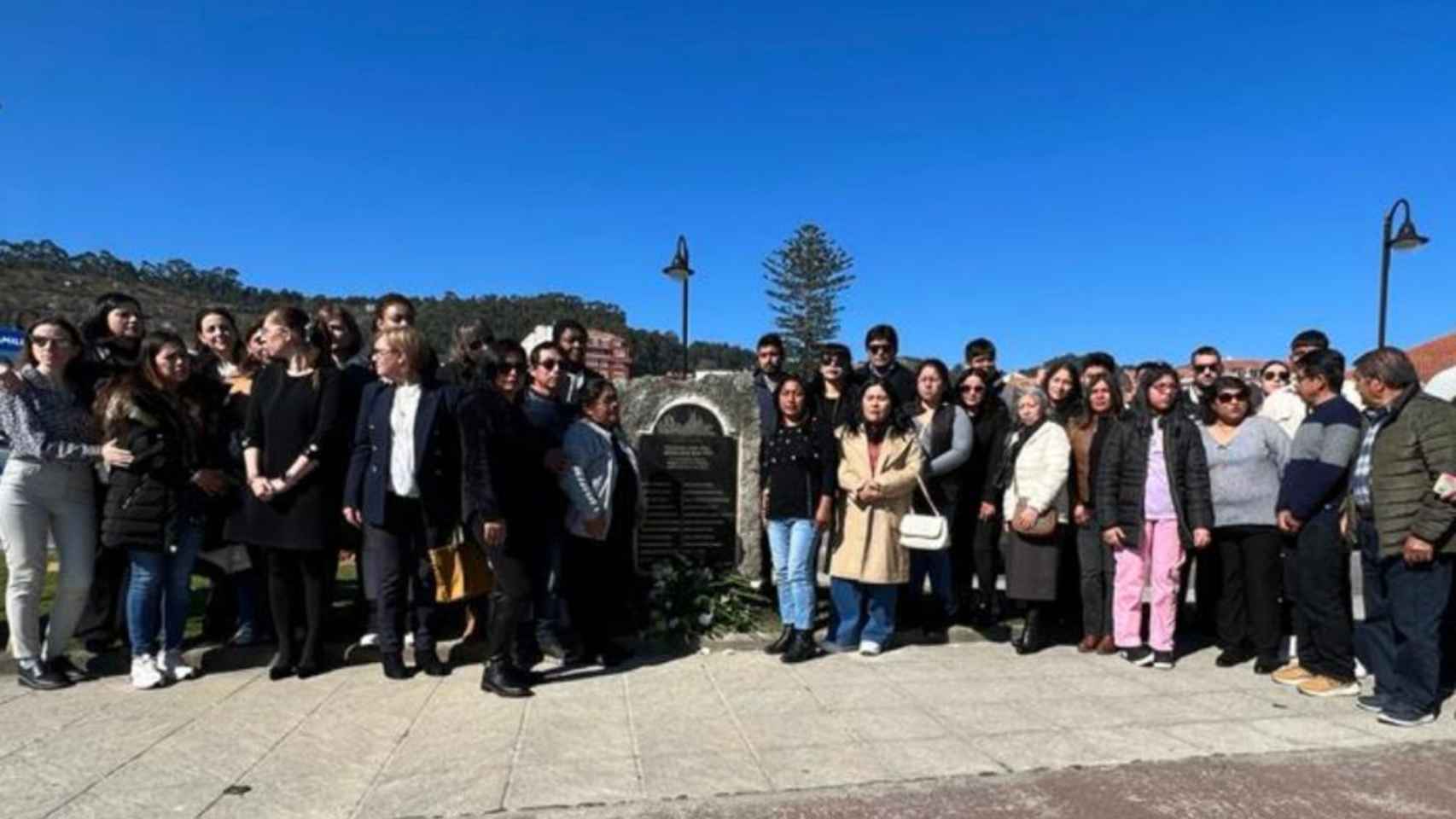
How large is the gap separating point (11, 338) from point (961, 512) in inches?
1048

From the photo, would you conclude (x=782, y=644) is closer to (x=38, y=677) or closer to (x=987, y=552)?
(x=987, y=552)

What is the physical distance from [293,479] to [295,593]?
2.41ft

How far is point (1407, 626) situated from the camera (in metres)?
4.21

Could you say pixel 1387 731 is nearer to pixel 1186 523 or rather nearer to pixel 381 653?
pixel 1186 523

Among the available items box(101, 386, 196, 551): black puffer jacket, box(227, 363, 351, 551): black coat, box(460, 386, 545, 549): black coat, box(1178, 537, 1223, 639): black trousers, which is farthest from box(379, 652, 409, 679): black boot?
box(1178, 537, 1223, 639): black trousers

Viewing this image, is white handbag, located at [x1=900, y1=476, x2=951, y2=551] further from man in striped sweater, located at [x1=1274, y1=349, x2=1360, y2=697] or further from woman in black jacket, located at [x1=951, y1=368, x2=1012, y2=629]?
man in striped sweater, located at [x1=1274, y1=349, x2=1360, y2=697]

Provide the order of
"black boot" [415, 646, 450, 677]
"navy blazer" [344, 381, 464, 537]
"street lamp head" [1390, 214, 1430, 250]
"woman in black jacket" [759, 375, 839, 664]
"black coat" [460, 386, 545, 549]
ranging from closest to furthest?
1. "black coat" [460, 386, 545, 549]
2. "navy blazer" [344, 381, 464, 537]
3. "black boot" [415, 646, 450, 677]
4. "woman in black jacket" [759, 375, 839, 664]
5. "street lamp head" [1390, 214, 1430, 250]

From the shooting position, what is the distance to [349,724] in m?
4.02

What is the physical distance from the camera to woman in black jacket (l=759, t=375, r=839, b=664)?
5.30 m

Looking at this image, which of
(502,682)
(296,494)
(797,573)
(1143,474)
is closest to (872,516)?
(797,573)

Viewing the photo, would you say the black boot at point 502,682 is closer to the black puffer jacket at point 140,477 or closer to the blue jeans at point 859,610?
the black puffer jacket at point 140,477

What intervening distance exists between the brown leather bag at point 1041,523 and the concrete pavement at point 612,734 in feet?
2.84

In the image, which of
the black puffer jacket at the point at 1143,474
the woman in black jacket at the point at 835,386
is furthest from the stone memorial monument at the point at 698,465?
the black puffer jacket at the point at 1143,474

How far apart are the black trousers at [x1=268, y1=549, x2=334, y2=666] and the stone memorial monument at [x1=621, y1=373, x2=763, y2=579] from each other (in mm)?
2232
